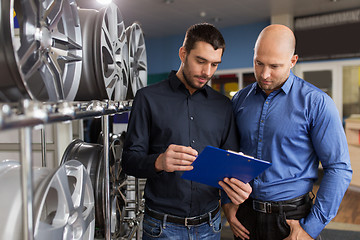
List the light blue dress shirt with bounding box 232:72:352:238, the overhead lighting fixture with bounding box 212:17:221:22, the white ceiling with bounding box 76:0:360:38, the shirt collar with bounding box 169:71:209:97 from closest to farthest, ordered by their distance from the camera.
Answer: the light blue dress shirt with bounding box 232:72:352:238, the shirt collar with bounding box 169:71:209:97, the white ceiling with bounding box 76:0:360:38, the overhead lighting fixture with bounding box 212:17:221:22

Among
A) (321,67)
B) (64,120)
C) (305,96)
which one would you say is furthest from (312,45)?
(64,120)

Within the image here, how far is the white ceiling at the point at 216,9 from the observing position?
625 cm

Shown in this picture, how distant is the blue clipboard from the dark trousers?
0.37 meters

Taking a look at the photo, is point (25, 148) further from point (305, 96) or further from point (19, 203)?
point (305, 96)

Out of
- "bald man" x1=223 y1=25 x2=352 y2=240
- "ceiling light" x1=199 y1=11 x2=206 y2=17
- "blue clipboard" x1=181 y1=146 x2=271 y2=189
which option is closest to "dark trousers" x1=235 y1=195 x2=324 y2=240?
"bald man" x1=223 y1=25 x2=352 y2=240

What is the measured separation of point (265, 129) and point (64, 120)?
108 centimetres

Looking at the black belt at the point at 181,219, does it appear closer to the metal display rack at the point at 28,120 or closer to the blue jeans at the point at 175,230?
the blue jeans at the point at 175,230

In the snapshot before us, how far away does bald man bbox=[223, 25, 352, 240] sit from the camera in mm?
1529

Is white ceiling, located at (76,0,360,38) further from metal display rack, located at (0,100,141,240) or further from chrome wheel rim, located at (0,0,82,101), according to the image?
metal display rack, located at (0,100,141,240)

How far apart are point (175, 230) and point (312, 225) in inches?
25.8

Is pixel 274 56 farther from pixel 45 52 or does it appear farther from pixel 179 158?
pixel 45 52

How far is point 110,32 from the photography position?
173 cm

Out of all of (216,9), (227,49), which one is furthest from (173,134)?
(227,49)

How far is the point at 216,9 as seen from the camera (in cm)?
673
